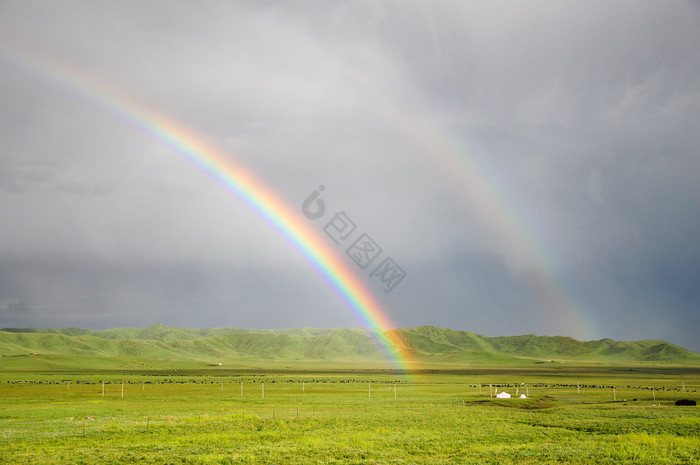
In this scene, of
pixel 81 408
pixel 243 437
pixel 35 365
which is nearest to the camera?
pixel 243 437

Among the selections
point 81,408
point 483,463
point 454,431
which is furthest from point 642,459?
point 81,408

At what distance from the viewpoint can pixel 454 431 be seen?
120ft

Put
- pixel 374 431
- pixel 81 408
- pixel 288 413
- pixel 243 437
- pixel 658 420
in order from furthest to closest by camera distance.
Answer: pixel 81 408, pixel 288 413, pixel 658 420, pixel 374 431, pixel 243 437

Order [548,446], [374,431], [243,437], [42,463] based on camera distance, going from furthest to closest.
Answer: [374,431] < [243,437] < [548,446] < [42,463]

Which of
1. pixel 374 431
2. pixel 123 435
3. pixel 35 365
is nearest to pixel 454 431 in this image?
pixel 374 431

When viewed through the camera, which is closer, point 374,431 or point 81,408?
point 374,431

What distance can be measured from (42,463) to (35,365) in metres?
189

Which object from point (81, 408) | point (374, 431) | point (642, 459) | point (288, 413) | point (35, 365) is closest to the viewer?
point (642, 459)

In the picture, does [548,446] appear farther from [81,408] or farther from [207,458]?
[81,408]

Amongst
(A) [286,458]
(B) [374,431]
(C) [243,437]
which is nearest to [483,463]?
(A) [286,458]

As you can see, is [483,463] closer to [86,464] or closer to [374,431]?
[374,431]

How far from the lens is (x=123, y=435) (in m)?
33.7

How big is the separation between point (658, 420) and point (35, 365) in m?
200

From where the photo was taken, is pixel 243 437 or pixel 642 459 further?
pixel 243 437
